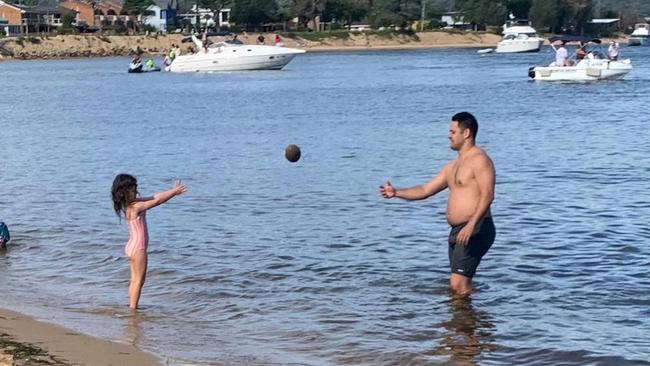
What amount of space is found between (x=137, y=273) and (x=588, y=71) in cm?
3864

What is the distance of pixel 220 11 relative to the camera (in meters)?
146

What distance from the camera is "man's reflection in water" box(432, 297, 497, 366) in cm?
943

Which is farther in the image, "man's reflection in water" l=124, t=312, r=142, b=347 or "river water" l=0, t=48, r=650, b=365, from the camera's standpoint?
"river water" l=0, t=48, r=650, b=365

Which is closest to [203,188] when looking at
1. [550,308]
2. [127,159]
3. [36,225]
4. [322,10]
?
[36,225]

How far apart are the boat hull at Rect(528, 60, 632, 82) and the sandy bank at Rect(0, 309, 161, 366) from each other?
129ft

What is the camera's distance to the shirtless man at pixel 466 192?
982 centimetres

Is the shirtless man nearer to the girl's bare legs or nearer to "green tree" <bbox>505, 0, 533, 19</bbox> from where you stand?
the girl's bare legs

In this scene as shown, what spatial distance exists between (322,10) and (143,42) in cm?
2981

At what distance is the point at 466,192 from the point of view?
9945 mm

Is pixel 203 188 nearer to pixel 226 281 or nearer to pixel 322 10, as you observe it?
pixel 226 281

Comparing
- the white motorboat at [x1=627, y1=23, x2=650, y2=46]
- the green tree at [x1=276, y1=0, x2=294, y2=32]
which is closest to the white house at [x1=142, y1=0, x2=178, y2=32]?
the green tree at [x1=276, y1=0, x2=294, y2=32]

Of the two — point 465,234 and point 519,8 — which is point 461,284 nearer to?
point 465,234

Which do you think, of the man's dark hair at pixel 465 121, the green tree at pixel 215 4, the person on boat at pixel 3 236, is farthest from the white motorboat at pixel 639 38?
the man's dark hair at pixel 465 121

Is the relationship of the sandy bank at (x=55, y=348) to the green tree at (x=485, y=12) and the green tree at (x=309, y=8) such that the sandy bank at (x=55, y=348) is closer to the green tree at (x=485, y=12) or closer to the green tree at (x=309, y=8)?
the green tree at (x=309, y=8)
